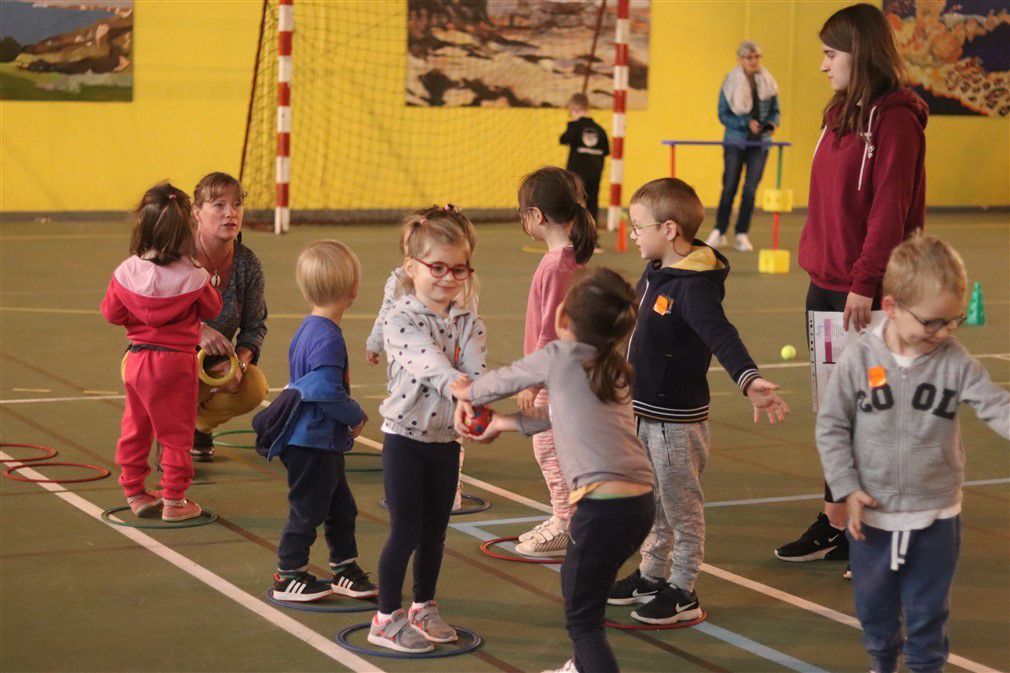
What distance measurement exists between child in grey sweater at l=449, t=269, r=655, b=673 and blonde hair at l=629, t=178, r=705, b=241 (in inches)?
32.9

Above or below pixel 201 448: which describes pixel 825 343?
above

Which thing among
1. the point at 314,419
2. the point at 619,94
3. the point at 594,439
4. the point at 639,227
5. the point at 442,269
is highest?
the point at 619,94

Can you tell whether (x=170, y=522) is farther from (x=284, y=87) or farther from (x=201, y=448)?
(x=284, y=87)

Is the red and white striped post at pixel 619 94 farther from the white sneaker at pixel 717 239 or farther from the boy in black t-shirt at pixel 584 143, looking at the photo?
the white sneaker at pixel 717 239

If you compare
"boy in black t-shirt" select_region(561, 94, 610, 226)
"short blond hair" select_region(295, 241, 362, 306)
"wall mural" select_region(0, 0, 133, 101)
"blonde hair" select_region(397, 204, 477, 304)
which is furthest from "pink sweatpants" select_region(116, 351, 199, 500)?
"wall mural" select_region(0, 0, 133, 101)

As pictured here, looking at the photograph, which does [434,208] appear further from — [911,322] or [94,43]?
[94,43]

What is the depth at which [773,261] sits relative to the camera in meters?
13.4

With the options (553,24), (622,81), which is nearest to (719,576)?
(622,81)

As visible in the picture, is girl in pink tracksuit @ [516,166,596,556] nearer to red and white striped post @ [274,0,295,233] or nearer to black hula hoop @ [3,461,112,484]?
black hula hoop @ [3,461,112,484]

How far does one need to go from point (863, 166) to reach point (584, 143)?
9728 millimetres

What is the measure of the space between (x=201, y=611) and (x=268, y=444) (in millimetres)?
533

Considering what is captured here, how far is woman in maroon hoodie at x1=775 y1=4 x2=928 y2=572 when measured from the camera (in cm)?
459

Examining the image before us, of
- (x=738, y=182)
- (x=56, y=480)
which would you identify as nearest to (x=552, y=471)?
(x=56, y=480)

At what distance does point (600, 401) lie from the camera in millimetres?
3570
